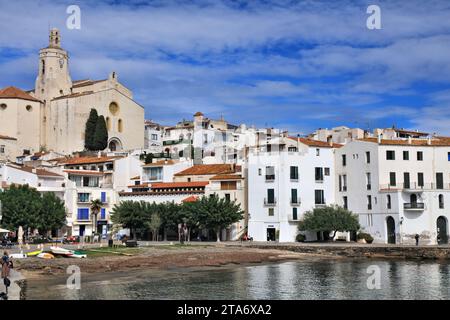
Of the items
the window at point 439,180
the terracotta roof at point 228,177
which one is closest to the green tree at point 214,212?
the terracotta roof at point 228,177

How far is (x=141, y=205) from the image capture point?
71.2m

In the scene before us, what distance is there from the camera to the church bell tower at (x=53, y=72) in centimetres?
12719

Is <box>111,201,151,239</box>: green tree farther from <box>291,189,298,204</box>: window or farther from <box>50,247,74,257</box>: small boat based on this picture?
<box>50,247,74,257</box>: small boat

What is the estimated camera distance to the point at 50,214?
66.6m

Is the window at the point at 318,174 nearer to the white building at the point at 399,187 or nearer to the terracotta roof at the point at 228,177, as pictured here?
Answer: the white building at the point at 399,187

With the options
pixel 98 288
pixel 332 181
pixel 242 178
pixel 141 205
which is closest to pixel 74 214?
pixel 141 205

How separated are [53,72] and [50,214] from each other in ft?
225

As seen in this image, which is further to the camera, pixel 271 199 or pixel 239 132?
pixel 239 132

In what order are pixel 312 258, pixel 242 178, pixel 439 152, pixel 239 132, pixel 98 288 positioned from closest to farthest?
1. pixel 98 288
2. pixel 312 258
3. pixel 439 152
4. pixel 242 178
5. pixel 239 132

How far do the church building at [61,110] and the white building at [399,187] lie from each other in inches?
2540

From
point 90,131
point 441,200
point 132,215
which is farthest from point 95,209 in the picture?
point 90,131
